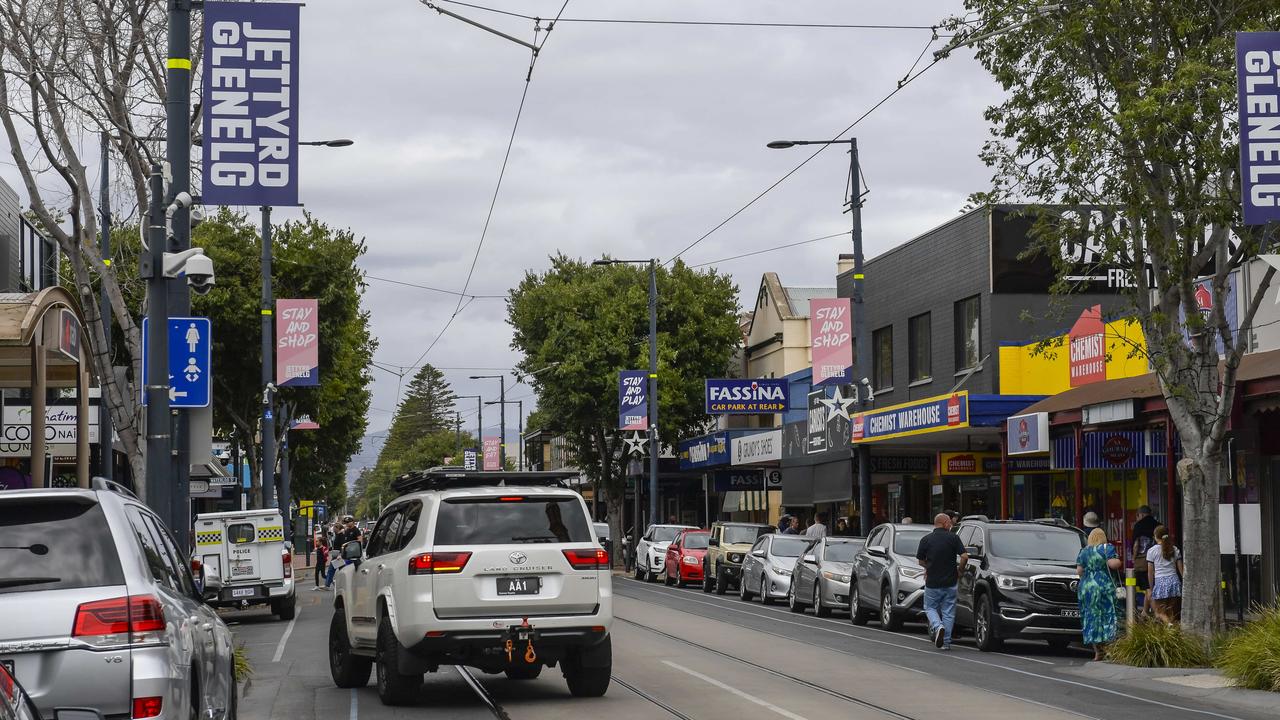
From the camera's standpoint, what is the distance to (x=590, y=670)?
1397 cm

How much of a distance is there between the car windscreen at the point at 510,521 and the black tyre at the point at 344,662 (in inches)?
89.7

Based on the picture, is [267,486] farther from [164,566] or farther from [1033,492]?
[164,566]

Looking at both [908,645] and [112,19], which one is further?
[908,645]

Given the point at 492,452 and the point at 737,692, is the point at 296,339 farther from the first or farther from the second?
the point at 492,452

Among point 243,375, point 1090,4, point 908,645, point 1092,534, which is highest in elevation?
point 1090,4

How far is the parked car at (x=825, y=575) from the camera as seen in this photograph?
27766 mm

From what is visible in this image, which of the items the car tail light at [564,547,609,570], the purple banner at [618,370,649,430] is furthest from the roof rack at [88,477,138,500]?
the purple banner at [618,370,649,430]

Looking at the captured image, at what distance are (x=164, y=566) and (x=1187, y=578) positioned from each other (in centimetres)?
1280

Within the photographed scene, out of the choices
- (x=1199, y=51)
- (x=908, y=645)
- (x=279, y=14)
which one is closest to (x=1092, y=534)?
(x=908, y=645)

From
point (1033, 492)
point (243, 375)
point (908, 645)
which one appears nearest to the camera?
point (908, 645)

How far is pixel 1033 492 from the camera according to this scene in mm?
32906

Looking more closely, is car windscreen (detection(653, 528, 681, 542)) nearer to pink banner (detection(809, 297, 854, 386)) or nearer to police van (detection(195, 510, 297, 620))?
pink banner (detection(809, 297, 854, 386))

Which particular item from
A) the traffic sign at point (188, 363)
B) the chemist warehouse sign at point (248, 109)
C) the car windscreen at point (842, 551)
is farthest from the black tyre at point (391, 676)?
the car windscreen at point (842, 551)

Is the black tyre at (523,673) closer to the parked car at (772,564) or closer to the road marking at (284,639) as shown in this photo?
the road marking at (284,639)
